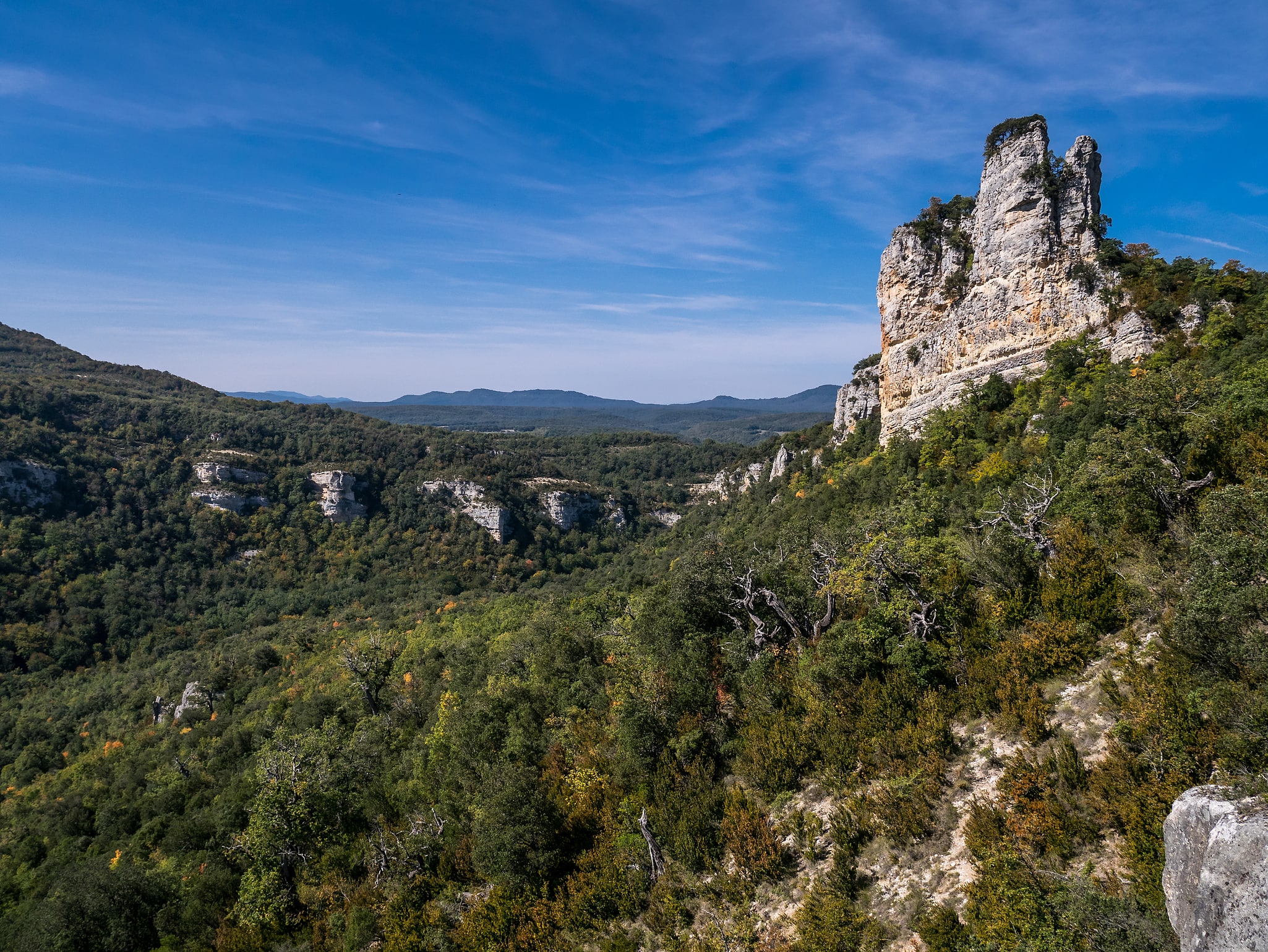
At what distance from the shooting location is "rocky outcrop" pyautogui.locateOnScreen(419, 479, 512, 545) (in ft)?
357

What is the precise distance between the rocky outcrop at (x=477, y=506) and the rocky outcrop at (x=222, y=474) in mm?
31863

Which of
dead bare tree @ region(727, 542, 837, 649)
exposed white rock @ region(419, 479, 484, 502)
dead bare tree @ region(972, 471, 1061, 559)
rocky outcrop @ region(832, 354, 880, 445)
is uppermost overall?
rocky outcrop @ region(832, 354, 880, 445)

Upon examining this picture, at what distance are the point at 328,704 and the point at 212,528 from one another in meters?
80.4

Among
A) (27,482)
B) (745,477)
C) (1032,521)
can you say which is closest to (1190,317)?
(1032,521)

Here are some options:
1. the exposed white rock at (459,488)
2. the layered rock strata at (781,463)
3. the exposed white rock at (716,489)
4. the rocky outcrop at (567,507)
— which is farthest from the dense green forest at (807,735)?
the rocky outcrop at (567,507)

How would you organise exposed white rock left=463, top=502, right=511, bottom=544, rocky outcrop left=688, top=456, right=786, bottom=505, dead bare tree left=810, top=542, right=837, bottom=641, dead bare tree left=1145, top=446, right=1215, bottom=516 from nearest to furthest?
dead bare tree left=1145, top=446, right=1215, bottom=516 < dead bare tree left=810, top=542, right=837, bottom=641 < rocky outcrop left=688, top=456, right=786, bottom=505 < exposed white rock left=463, top=502, right=511, bottom=544

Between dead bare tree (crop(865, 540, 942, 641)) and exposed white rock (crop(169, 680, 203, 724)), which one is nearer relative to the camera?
dead bare tree (crop(865, 540, 942, 641))

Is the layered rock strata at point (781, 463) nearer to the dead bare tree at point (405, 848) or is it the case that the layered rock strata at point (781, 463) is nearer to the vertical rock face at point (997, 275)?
the vertical rock face at point (997, 275)

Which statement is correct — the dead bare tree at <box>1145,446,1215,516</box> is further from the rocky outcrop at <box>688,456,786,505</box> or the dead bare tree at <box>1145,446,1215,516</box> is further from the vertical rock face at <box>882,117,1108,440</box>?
the rocky outcrop at <box>688,456,786,505</box>

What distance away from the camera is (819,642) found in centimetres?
1591

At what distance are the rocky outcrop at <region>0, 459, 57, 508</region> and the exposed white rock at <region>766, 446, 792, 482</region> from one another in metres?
117

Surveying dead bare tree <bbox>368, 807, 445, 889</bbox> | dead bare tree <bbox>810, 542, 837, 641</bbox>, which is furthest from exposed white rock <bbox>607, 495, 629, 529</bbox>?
dead bare tree <bbox>368, 807, 445, 889</bbox>

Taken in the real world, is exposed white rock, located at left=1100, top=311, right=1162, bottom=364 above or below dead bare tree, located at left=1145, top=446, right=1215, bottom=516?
above

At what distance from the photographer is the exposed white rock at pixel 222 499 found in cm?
10062
